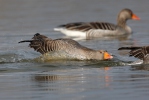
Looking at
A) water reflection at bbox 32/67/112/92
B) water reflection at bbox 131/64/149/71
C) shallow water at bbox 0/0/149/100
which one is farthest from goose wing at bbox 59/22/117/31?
water reflection at bbox 32/67/112/92

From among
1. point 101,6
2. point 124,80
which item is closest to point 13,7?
point 101,6

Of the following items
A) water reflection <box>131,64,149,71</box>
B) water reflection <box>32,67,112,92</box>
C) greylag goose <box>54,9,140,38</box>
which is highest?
greylag goose <box>54,9,140,38</box>

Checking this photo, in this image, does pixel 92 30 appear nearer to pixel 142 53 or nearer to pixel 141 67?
pixel 142 53

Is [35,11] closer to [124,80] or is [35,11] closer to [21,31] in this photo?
[21,31]

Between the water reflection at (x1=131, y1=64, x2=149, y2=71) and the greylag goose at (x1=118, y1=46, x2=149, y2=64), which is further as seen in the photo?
the greylag goose at (x1=118, y1=46, x2=149, y2=64)

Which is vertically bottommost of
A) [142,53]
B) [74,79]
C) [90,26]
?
[74,79]

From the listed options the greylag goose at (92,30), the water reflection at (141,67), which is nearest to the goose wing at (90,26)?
the greylag goose at (92,30)

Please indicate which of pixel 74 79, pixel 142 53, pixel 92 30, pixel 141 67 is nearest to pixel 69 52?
pixel 142 53

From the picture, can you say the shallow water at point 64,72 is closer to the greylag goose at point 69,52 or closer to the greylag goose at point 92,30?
the greylag goose at point 69,52

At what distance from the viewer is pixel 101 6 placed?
1173 inches

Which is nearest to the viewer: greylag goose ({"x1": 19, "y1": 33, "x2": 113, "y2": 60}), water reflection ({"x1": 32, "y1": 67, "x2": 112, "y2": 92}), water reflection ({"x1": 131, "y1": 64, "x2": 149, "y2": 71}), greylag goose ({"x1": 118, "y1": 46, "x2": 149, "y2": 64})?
water reflection ({"x1": 32, "y1": 67, "x2": 112, "y2": 92})

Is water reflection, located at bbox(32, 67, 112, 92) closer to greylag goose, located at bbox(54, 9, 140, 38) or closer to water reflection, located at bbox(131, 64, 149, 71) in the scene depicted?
water reflection, located at bbox(131, 64, 149, 71)

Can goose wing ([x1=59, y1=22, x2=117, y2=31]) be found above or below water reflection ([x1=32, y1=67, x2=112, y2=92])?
above

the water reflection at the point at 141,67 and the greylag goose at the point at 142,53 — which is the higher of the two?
the greylag goose at the point at 142,53
